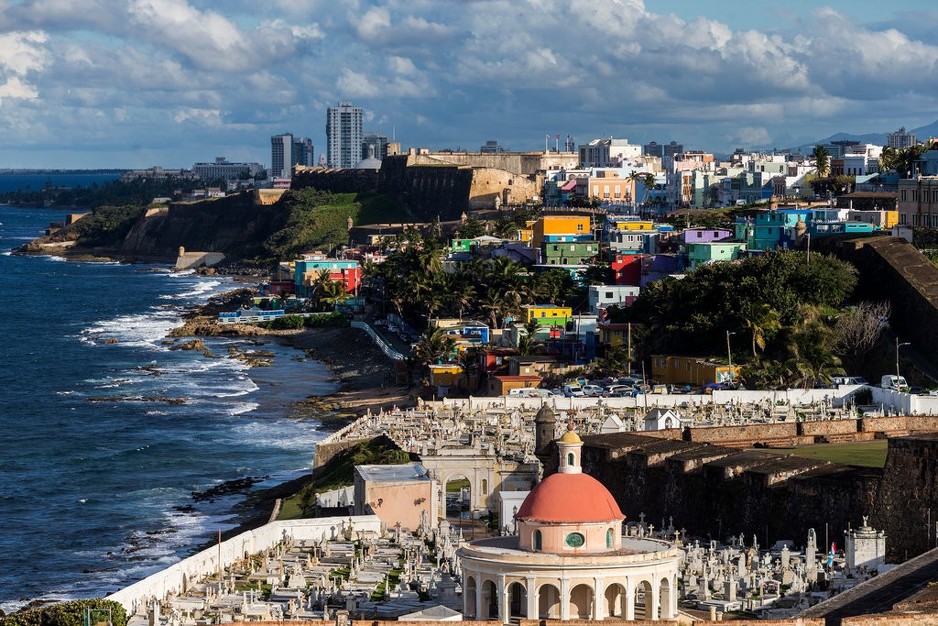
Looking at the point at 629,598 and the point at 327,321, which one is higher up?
the point at 629,598

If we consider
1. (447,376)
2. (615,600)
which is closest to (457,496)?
(615,600)

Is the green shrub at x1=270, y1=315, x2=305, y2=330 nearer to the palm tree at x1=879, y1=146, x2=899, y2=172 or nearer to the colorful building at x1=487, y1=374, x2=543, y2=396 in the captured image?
the palm tree at x1=879, y1=146, x2=899, y2=172

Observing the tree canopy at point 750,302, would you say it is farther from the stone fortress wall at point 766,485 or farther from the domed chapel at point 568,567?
the domed chapel at point 568,567

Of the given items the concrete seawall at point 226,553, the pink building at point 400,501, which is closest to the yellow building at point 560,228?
the pink building at point 400,501

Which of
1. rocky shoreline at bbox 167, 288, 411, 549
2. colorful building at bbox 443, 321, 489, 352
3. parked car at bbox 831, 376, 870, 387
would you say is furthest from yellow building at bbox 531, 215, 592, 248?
parked car at bbox 831, 376, 870, 387

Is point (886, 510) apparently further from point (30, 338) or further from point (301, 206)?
point (301, 206)

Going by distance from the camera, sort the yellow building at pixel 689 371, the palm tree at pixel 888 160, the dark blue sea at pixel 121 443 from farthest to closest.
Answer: the palm tree at pixel 888 160 → the yellow building at pixel 689 371 → the dark blue sea at pixel 121 443

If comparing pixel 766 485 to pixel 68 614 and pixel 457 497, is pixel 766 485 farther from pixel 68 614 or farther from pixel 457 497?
pixel 68 614
